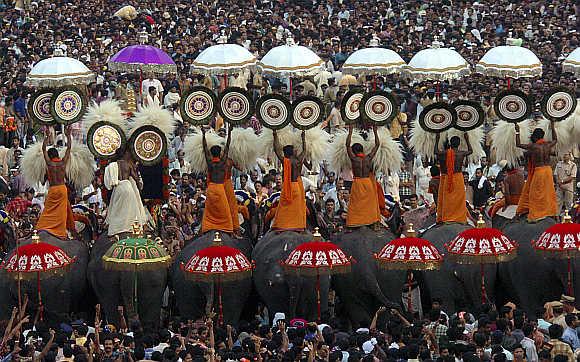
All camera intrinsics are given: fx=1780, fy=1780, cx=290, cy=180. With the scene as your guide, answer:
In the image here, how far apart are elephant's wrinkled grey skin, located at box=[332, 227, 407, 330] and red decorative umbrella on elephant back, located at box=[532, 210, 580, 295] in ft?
5.25

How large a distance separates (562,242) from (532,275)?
2.51 feet

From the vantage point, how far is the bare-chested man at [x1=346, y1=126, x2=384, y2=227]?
20219mm

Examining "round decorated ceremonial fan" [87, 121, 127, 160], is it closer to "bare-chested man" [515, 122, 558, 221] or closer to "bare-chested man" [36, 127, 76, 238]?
"bare-chested man" [36, 127, 76, 238]

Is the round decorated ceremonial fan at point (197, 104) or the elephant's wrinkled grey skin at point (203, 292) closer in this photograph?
the elephant's wrinkled grey skin at point (203, 292)

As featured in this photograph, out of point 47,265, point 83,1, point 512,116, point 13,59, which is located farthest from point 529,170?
point 83,1

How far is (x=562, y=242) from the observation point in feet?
63.7

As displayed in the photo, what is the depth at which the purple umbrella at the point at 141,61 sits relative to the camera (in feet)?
82.9

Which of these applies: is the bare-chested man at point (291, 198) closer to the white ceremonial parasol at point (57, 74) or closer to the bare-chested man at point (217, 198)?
the bare-chested man at point (217, 198)

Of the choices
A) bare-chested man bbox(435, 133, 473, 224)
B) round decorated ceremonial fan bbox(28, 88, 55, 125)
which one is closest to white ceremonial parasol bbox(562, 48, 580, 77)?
bare-chested man bbox(435, 133, 473, 224)

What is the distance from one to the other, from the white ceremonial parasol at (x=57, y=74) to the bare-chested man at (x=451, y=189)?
17.8 feet

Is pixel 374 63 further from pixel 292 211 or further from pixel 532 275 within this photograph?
pixel 532 275

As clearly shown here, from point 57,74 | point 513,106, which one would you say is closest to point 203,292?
point 513,106

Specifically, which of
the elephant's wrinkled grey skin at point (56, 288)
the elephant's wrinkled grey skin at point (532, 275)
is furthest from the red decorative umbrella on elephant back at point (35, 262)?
the elephant's wrinkled grey skin at point (532, 275)

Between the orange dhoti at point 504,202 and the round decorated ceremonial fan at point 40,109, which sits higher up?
the round decorated ceremonial fan at point 40,109
